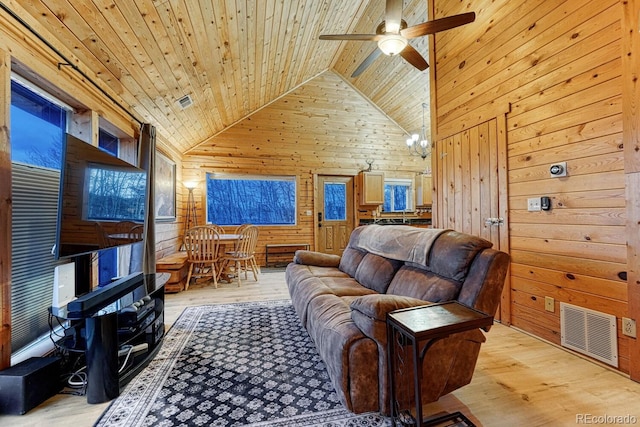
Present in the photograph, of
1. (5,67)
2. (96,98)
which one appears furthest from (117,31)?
(5,67)

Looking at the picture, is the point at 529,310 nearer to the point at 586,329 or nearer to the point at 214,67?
the point at 586,329

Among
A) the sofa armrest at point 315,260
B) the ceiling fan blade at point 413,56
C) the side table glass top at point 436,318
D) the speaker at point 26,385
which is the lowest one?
the speaker at point 26,385

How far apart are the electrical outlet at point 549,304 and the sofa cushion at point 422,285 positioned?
123 centimetres

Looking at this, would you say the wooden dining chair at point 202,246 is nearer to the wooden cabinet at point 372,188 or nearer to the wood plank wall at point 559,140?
the wooden cabinet at point 372,188

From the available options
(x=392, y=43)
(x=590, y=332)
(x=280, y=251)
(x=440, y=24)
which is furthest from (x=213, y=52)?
(x=590, y=332)

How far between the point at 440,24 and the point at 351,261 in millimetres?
2253

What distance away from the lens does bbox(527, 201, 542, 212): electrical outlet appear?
2295mm

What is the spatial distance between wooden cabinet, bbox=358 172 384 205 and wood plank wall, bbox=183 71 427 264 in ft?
1.30

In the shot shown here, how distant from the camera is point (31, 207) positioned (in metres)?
1.84

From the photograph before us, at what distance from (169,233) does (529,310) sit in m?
4.81

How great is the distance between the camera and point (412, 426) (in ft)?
3.99

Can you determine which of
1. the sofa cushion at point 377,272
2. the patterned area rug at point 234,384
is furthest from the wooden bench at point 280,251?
the sofa cushion at point 377,272

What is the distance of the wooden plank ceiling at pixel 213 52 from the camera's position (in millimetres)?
2055

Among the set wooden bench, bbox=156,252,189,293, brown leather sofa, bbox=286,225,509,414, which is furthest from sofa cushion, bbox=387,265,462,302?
wooden bench, bbox=156,252,189,293
